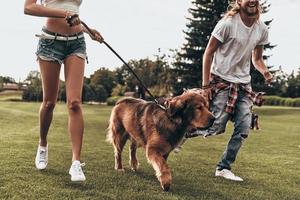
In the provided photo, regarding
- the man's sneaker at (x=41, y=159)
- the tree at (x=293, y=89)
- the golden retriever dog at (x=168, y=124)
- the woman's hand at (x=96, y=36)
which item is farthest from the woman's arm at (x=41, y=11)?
the tree at (x=293, y=89)

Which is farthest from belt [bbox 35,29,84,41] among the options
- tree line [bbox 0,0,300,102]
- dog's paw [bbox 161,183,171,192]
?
tree line [bbox 0,0,300,102]

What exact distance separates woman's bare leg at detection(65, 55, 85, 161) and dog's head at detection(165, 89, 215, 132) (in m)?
1.05

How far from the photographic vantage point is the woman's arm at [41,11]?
18.5 ft

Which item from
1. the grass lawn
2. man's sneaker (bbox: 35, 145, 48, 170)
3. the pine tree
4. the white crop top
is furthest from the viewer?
the pine tree

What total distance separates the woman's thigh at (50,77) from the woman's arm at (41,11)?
23.7 inches

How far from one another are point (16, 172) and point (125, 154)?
359cm

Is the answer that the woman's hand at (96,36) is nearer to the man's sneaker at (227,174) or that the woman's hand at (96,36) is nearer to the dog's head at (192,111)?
the dog's head at (192,111)

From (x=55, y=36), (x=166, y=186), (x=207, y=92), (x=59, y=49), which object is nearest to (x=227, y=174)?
(x=207, y=92)

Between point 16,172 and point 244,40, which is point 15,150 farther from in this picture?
point 244,40

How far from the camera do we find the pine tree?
49.8 m

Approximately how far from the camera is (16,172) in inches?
248

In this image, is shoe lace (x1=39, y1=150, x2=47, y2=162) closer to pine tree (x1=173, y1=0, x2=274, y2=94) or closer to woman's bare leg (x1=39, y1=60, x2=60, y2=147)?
woman's bare leg (x1=39, y1=60, x2=60, y2=147)

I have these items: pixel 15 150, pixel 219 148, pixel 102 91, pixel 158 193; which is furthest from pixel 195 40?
pixel 158 193

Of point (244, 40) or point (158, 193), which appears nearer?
point (158, 193)
